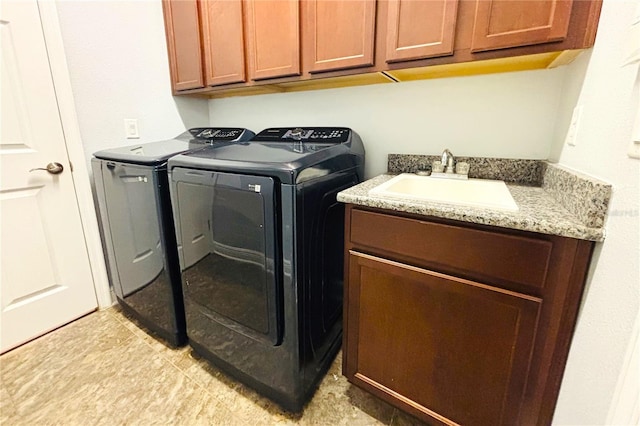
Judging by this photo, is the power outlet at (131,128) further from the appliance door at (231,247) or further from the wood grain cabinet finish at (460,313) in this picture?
the wood grain cabinet finish at (460,313)

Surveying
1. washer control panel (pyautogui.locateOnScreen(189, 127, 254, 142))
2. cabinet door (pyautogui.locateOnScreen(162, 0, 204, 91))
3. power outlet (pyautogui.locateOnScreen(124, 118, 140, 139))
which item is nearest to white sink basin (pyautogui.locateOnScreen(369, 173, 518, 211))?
washer control panel (pyautogui.locateOnScreen(189, 127, 254, 142))

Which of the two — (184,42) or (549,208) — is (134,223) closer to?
(184,42)

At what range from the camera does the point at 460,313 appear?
0.95m

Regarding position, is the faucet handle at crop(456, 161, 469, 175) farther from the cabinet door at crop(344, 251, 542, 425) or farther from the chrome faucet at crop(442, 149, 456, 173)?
the cabinet door at crop(344, 251, 542, 425)

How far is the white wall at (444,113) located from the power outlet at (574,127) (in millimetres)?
272

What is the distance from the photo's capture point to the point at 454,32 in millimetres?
1094

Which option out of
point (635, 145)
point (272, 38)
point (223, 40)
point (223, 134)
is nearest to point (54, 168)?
point (223, 134)

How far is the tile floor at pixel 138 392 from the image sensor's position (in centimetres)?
123

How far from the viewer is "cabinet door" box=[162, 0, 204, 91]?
6.07ft

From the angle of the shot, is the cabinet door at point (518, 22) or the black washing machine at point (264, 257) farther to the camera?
the black washing machine at point (264, 257)

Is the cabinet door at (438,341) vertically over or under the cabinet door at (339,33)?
under

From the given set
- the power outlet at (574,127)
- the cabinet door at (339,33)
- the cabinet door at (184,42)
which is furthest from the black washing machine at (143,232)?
the power outlet at (574,127)

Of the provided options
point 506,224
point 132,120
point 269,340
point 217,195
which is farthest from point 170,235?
point 506,224

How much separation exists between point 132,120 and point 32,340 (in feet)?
4.92
